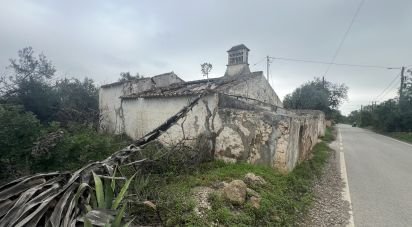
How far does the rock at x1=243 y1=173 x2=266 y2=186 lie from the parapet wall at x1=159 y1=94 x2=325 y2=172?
1118 mm

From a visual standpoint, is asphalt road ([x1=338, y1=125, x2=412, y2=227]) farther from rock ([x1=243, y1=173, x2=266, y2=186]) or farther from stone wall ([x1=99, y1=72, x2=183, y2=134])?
stone wall ([x1=99, y1=72, x2=183, y2=134])

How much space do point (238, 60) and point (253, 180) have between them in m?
10.3

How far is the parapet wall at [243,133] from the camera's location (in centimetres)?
691

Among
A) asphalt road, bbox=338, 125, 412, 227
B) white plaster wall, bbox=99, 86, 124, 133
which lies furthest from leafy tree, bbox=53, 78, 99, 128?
asphalt road, bbox=338, 125, 412, 227

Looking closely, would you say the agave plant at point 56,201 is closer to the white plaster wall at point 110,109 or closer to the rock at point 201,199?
the rock at point 201,199

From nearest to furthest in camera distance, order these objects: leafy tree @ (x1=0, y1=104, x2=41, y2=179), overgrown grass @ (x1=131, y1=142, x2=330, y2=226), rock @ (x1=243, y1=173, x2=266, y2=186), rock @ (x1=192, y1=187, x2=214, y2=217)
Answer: overgrown grass @ (x1=131, y1=142, x2=330, y2=226) → rock @ (x1=192, y1=187, x2=214, y2=217) → leafy tree @ (x1=0, y1=104, x2=41, y2=179) → rock @ (x1=243, y1=173, x2=266, y2=186)

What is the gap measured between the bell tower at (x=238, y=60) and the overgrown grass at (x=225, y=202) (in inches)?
321

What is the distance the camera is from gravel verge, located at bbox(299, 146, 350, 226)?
16.0 feet

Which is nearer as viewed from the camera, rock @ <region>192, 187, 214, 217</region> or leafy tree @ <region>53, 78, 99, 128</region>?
rock @ <region>192, 187, 214, 217</region>

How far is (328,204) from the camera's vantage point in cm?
574

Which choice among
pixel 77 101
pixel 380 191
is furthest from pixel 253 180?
pixel 77 101

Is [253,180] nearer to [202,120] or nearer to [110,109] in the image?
[202,120]

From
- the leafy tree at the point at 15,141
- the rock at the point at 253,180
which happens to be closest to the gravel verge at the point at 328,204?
the rock at the point at 253,180

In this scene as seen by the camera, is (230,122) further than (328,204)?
Yes
